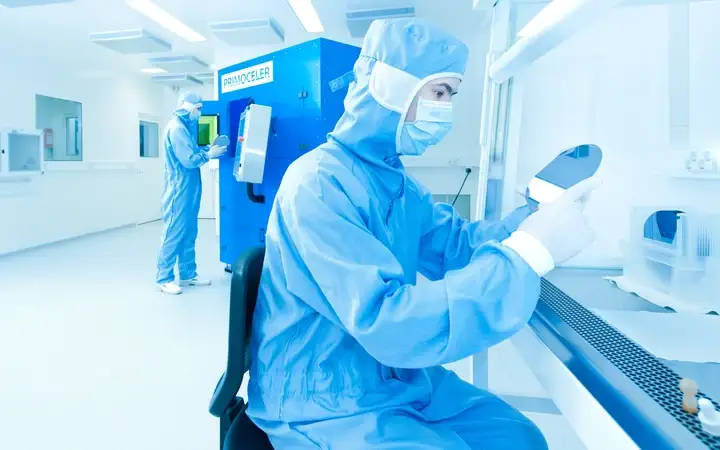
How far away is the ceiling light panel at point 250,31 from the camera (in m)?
4.95

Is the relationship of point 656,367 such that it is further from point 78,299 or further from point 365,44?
point 78,299

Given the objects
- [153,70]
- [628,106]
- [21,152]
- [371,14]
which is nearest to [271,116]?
[371,14]

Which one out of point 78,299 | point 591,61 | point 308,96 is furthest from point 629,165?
point 78,299

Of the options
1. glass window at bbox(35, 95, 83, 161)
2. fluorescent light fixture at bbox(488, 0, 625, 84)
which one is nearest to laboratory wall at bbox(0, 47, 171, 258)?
glass window at bbox(35, 95, 83, 161)

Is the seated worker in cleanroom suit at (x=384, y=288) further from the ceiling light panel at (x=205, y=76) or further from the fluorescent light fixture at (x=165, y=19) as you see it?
the ceiling light panel at (x=205, y=76)

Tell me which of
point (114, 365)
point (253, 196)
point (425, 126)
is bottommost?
point (114, 365)

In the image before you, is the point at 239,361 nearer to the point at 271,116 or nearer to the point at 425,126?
the point at 425,126

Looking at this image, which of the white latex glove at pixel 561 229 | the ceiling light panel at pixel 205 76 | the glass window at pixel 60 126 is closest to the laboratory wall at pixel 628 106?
the white latex glove at pixel 561 229

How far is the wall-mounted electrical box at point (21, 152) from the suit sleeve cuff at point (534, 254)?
5.71m

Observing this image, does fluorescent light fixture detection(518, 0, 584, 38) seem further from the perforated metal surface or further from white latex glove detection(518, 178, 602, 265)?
the perforated metal surface

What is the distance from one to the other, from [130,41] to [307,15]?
2.00 m

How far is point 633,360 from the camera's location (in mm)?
784

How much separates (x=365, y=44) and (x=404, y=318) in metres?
0.67

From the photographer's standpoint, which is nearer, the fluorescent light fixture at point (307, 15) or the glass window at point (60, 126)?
the fluorescent light fixture at point (307, 15)
